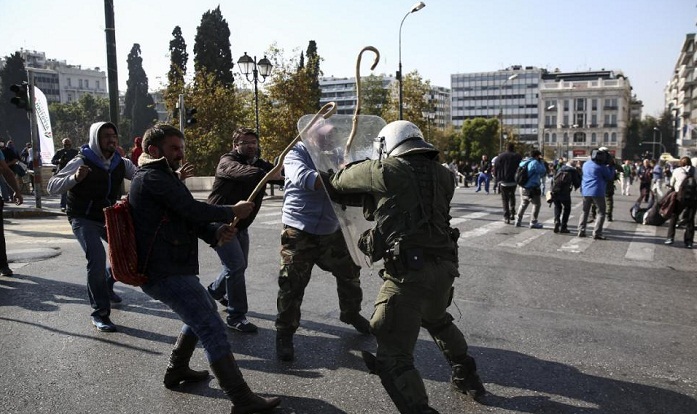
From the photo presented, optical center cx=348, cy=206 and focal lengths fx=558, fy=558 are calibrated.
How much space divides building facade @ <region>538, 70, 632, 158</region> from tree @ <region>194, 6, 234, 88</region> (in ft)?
291

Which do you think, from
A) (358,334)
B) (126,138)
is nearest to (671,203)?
(358,334)

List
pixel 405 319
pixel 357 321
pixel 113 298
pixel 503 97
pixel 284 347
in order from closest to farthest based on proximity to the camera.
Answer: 1. pixel 405 319
2. pixel 284 347
3. pixel 357 321
4. pixel 113 298
5. pixel 503 97

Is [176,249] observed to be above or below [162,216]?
below

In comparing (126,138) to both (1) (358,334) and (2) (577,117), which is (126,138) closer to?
(1) (358,334)

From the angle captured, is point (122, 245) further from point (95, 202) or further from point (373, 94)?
point (373, 94)

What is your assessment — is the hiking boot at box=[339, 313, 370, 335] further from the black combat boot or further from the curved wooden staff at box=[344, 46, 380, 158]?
the curved wooden staff at box=[344, 46, 380, 158]

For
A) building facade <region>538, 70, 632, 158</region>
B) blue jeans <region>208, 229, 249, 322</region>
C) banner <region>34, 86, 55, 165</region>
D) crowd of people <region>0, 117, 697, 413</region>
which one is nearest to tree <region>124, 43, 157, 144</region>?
banner <region>34, 86, 55, 165</region>

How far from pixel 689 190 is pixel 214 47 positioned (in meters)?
45.0

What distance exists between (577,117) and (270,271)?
13392 cm

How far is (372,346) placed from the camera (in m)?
4.46

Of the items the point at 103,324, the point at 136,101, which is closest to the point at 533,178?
the point at 103,324

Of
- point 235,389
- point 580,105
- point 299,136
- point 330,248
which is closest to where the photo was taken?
point 235,389

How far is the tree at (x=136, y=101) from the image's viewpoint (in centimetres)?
7444

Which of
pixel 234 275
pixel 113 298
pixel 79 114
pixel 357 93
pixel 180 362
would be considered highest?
pixel 79 114
